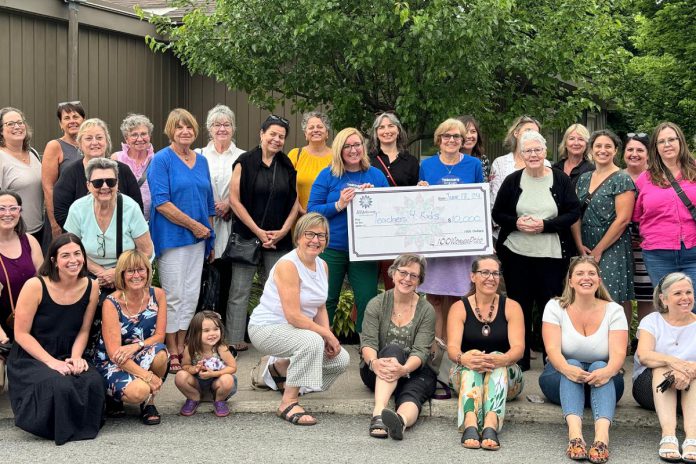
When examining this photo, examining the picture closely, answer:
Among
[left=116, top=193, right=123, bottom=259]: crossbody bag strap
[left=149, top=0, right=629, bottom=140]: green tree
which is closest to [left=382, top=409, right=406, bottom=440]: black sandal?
[left=116, top=193, right=123, bottom=259]: crossbody bag strap

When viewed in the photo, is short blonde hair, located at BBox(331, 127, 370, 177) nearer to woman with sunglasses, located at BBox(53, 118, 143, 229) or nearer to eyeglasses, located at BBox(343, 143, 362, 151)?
eyeglasses, located at BBox(343, 143, 362, 151)

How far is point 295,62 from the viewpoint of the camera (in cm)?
968

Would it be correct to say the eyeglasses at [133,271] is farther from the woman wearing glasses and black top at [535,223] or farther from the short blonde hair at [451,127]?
the woman wearing glasses and black top at [535,223]

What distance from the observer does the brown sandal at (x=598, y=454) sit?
5645mm

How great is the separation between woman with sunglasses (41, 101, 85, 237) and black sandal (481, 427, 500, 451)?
3504 millimetres

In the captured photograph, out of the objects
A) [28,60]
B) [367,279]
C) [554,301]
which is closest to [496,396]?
[554,301]

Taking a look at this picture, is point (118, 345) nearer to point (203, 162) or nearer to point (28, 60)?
point (203, 162)

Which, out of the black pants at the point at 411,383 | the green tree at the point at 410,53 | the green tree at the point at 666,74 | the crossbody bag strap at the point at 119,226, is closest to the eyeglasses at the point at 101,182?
the crossbody bag strap at the point at 119,226

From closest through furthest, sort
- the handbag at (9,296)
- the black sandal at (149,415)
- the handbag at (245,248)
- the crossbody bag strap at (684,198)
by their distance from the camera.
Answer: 1. the black sandal at (149,415)
2. the handbag at (9,296)
3. the crossbody bag strap at (684,198)
4. the handbag at (245,248)

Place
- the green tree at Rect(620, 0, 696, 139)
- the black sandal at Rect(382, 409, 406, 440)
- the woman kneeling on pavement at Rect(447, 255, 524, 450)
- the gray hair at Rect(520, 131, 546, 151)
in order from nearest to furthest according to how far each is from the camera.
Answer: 1. the black sandal at Rect(382, 409, 406, 440)
2. the woman kneeling on pavement at Rect(447, 255, 524, 450)
3. the gray hair at Rect(520, 131, 546, 151)
4. the green tree at Rect(620, 0, 696, 139)

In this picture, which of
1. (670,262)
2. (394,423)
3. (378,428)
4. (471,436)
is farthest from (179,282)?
(670,262)

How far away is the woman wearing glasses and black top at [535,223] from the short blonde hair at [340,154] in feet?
3.64

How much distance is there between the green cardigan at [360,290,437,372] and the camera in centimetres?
663

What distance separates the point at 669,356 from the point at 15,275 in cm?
447
